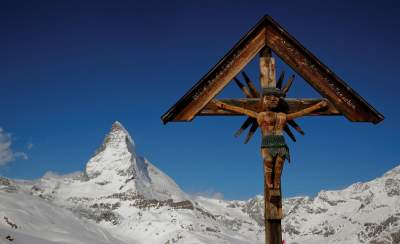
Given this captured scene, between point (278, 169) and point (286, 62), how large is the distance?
1814 millimetres

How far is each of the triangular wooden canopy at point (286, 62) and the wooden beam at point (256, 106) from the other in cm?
8

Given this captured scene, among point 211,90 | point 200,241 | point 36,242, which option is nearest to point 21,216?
point 36,242

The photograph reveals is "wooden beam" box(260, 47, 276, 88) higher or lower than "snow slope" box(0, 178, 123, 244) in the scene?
lower

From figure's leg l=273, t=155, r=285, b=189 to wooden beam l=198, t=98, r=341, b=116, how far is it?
1018 mm

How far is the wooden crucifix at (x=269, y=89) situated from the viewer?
765cm

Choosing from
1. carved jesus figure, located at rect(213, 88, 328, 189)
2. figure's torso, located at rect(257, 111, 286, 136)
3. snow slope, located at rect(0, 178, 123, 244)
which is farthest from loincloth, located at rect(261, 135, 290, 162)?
snow slope, located at rect(0, 178, 123, 244)

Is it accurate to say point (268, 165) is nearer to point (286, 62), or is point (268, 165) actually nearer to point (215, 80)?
point (215, 80)

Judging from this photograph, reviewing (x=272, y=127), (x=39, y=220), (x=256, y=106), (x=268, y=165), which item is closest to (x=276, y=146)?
(x=268, y=165)

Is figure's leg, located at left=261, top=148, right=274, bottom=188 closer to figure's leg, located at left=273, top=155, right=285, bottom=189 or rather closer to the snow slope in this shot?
figure's leg, located at left=273, top=155, right=285, bottom=189

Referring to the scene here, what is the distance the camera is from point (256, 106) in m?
7.73

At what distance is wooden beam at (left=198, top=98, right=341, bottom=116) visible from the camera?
7.75 meters

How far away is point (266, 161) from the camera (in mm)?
7047

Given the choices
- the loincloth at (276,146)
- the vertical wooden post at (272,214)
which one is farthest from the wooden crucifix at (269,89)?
the vertical wooden post at (272,214)

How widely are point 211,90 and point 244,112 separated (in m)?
0.63
